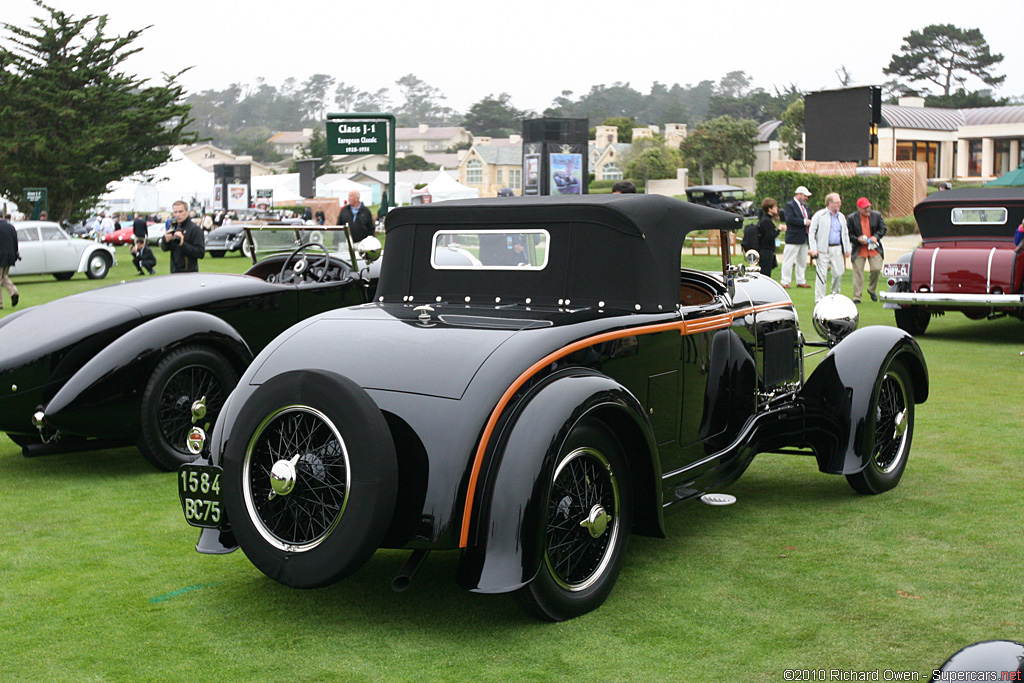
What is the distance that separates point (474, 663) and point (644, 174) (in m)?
73.7

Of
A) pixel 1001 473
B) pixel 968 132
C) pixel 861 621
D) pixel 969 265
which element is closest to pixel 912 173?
pixel 968 132

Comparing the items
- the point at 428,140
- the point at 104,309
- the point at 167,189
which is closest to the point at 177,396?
the point at 104,309

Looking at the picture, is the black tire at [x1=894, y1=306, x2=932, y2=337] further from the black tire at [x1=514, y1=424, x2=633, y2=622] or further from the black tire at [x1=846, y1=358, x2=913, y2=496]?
the black tire at [x1=514, y1=424, x2=633, y2=622]

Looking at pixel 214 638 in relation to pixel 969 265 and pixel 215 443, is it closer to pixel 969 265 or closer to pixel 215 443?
pixel 215 443

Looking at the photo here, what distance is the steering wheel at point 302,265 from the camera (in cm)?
831

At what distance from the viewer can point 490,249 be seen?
5082 millimetres

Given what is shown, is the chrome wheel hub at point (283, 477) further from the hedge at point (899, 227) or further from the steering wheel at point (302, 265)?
the hedge at point (899, 227)

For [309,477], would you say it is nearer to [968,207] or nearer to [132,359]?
[132,359]

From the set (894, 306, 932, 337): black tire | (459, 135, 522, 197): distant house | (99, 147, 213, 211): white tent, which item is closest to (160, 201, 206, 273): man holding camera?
(894, 306, 932, 337): black tire

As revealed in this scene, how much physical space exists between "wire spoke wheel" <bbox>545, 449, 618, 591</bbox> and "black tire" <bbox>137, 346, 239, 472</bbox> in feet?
11.1

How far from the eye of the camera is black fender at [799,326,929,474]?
5629mm

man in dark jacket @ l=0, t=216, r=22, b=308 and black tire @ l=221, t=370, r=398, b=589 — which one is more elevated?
man in dark jacket @ l=0, t=216, r=22, b=308

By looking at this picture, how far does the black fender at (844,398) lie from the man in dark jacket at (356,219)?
1280cm

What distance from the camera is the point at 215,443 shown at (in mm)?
4375
